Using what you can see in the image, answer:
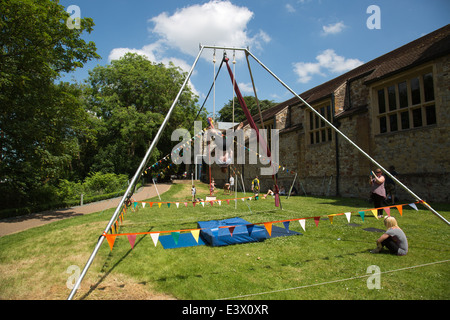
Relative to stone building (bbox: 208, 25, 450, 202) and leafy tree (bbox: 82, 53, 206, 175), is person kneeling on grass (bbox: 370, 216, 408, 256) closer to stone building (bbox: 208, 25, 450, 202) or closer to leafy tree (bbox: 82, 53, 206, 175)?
stone building (bbox: 208, 25, 450, 202)

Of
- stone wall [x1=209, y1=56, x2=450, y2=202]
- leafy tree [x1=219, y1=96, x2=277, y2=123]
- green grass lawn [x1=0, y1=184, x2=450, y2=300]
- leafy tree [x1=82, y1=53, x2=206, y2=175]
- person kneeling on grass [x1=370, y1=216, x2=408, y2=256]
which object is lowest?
green grass lawn [x1=0, y1=184, x2=450, y2=300]

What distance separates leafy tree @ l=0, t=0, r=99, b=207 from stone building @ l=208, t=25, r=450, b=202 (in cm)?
1653

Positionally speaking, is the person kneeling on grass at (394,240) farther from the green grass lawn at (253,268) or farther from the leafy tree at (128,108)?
the leafy tree at (128,108)

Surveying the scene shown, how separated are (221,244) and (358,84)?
1594cm

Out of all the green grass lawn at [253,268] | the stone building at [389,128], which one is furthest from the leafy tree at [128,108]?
the green grass lawn at [253,268]

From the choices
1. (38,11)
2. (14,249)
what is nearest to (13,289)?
(14,249)

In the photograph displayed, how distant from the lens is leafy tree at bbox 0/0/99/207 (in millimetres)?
10859

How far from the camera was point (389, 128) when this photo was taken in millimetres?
14180

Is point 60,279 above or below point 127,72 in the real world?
below

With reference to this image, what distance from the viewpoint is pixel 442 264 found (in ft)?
14.9


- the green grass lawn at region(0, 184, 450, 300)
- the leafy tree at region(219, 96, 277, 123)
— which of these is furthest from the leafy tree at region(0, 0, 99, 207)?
the leafy tree at region(219, 96, 277, 123)

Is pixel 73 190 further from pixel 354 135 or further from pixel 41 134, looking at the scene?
pixel 354 135

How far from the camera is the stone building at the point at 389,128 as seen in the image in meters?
11.8
